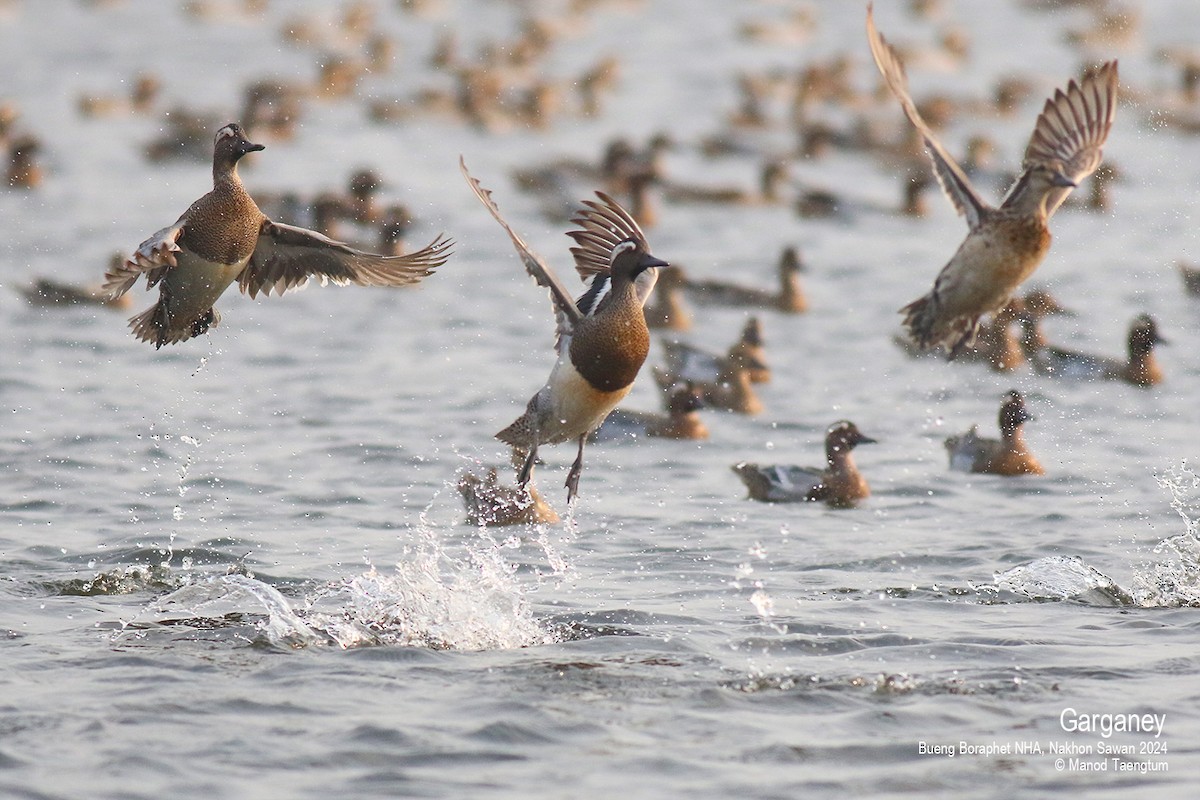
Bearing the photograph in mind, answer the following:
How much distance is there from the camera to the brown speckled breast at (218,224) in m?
8.47

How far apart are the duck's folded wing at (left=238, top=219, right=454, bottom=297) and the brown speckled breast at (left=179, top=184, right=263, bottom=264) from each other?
1.49 feet

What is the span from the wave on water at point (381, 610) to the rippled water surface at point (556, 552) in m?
0.02

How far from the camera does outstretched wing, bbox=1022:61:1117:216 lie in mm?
7879

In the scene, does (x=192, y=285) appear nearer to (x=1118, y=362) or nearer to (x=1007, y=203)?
(x=1007, y=203)

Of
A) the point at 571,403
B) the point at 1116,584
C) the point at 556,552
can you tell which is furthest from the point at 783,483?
the point at 571,403

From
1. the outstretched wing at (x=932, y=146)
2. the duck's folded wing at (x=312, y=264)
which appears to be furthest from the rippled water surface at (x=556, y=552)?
the outstretched wing at (x=932, y=146)

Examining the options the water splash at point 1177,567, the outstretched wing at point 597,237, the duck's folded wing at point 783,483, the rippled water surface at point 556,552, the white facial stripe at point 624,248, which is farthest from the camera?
the duck's folded wing at point 783,483

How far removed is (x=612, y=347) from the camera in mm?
8484

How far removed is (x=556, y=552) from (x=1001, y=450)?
3.59m

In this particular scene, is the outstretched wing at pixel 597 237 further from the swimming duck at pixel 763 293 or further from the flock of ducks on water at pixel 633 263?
the swimming duck at pixel 763 293

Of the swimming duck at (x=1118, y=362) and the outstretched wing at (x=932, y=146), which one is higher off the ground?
the outstretched wing at (x=932, y=146)

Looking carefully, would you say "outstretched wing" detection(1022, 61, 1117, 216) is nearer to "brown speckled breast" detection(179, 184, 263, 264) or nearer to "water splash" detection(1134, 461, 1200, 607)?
"water splash" detection(1134, 461, 1200, 607)

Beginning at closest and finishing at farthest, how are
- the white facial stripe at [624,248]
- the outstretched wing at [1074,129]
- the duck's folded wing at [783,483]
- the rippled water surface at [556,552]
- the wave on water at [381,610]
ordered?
the rippled water surface at [556,552] < the outstretched wing at [1074,129] < the wave on water at [381,610] < the white facial stripe at [624,248] < the duck's folded wing at [783,483]

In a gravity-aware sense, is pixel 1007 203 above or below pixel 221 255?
above
